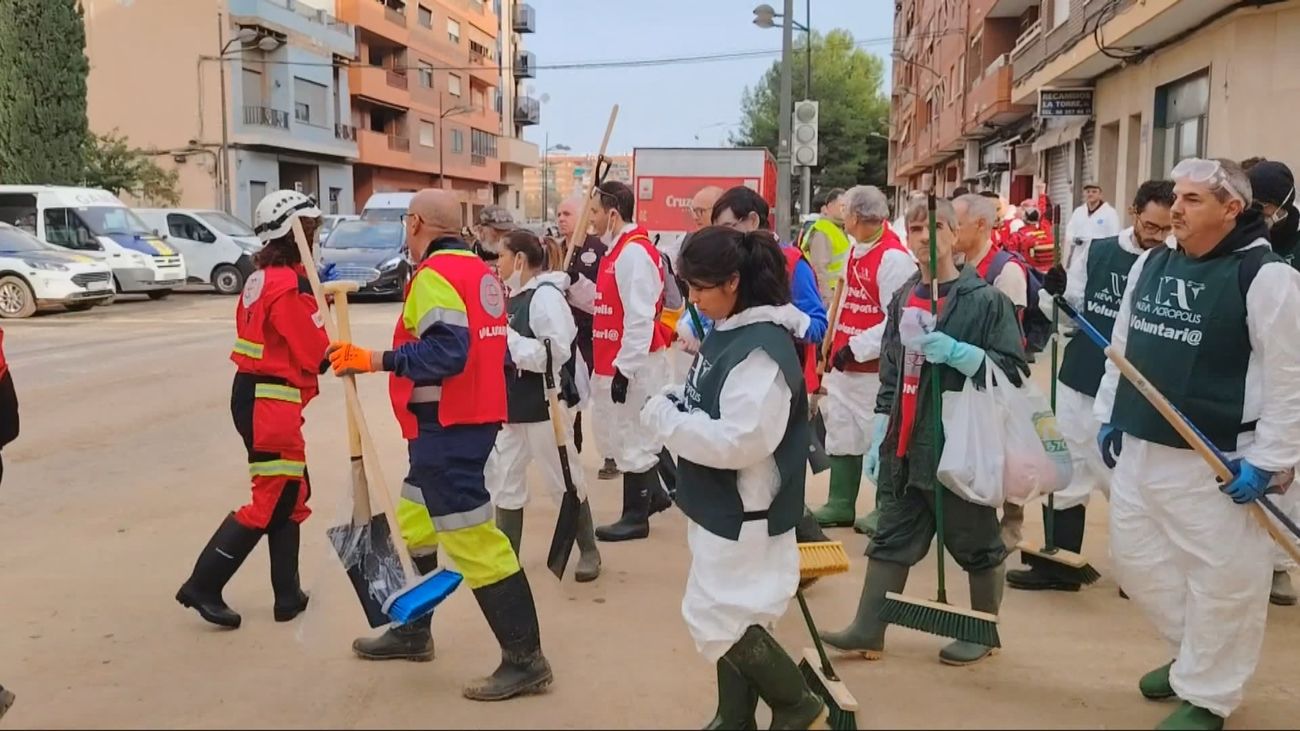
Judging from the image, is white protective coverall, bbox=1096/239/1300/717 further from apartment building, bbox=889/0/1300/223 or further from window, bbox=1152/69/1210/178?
window, bbox=1152/69/1210/178

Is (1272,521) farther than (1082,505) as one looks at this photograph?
No

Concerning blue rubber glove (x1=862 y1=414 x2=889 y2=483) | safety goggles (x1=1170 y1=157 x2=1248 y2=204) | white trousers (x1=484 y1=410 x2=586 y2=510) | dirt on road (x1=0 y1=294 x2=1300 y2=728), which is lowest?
dirt on road (x1=0 y1=294 x2=1300 y2=728)

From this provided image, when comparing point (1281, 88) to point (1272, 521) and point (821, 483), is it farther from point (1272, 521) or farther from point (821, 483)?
point (1272, 521)

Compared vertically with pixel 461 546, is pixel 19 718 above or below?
below

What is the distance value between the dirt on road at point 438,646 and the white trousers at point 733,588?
64 cm

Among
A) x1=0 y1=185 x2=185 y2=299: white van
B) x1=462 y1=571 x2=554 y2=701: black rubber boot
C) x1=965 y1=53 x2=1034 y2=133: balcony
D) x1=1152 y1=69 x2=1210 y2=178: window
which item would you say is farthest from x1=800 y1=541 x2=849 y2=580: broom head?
x1=965 y1=53 x2=1034 y2=133: balcony

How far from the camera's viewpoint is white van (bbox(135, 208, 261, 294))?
24.2m

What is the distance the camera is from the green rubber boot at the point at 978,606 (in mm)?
4312

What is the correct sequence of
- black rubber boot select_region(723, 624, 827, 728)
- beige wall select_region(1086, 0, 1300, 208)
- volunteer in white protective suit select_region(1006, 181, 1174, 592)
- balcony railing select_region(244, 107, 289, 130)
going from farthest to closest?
balcony railing select_region(244, 107, 289, 130) → beige wall select_region(1086, 0, 1300, 208) → volunteer in white protective suit select_region(1006, 181, 1174, 592) → black rubber boot select_region(723, 624, 827, 728)

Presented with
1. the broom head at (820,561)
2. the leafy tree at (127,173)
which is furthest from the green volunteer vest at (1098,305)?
the leafy tree at (127,173)

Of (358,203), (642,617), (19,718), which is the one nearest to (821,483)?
(642,617)

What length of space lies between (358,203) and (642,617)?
4671cm

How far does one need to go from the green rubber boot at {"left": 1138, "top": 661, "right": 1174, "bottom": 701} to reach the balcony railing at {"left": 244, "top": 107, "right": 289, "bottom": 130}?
37401 mm

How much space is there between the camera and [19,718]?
3834 millimetres
